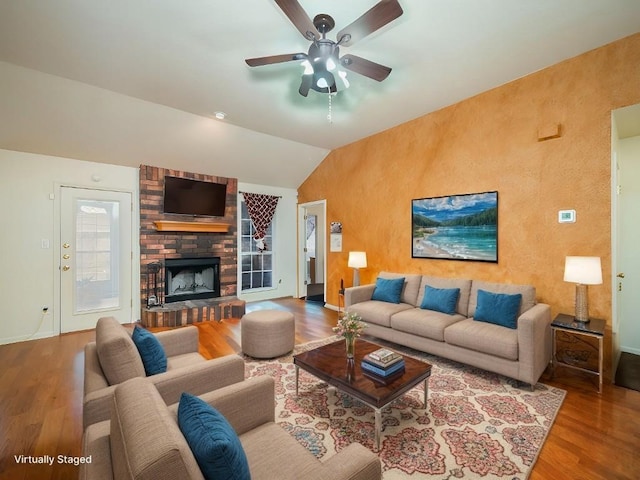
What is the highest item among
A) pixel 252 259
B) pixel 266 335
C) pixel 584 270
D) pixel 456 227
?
pixel 456 227

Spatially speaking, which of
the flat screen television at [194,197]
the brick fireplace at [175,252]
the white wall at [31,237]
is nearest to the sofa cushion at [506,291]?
the brick fireplace at [175,252]

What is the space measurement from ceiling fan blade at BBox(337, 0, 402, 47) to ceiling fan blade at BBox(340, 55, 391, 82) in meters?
0.20

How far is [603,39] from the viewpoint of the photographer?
2625mm

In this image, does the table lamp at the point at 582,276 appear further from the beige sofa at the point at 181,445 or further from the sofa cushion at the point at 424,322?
the beige sofa at the point at 181,445

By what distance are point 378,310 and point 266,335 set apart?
4.71ft

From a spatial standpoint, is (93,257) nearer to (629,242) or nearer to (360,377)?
(360,377)

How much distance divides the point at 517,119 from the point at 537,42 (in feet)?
2.72

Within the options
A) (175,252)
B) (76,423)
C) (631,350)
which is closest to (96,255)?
(175,252)

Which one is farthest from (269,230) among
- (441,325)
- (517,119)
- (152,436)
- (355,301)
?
(152,436)

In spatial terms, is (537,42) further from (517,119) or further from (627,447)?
(627,447)

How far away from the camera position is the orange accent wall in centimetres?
276

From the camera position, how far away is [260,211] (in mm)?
6121

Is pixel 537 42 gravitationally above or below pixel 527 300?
above

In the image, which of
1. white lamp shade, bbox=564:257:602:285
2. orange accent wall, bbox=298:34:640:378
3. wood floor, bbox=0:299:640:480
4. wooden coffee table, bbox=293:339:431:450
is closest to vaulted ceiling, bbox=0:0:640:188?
orange accent wall, bbox=298:34:640:378
